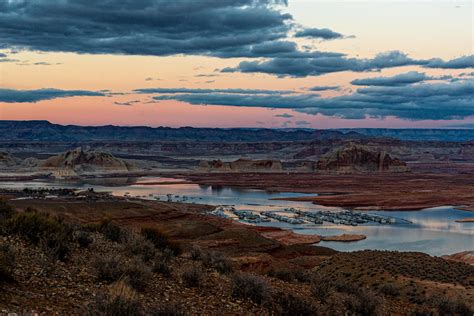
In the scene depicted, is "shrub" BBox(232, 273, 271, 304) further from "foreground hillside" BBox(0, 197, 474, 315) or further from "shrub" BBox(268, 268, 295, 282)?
"shrub" BBox(268, 268, 295, 282)

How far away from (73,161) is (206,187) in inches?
2108

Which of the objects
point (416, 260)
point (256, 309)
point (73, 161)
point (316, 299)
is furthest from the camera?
point (73, 161)

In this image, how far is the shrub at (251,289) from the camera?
10.1 metres

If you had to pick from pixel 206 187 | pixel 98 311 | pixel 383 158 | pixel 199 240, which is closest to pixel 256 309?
pixel 98 311

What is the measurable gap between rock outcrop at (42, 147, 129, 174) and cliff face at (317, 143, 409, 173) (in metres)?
61.8

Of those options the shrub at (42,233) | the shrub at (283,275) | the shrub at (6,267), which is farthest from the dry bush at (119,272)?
the shrub at (283,275)

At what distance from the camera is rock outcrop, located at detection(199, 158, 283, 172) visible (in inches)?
5979

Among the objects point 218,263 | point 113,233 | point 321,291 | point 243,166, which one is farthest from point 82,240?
point 243,166

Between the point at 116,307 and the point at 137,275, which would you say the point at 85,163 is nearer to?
the point at 137,275

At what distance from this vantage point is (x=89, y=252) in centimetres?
1263

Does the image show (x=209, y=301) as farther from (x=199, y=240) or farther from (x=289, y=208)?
(x=289, y=208)

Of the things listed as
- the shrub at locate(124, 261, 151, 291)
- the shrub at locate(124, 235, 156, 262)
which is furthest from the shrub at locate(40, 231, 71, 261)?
the shrub at locate(124, 235, 156, 262)

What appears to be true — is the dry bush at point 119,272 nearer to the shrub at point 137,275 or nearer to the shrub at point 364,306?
the shrub at point 137,275

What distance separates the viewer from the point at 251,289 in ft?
33.7
